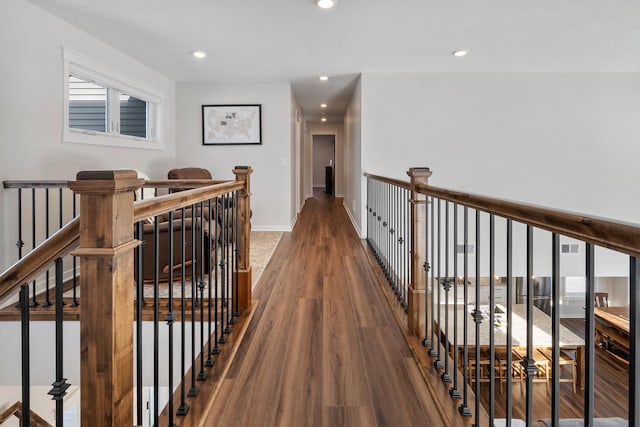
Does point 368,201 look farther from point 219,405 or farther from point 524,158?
point 219,405

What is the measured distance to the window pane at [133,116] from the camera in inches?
184

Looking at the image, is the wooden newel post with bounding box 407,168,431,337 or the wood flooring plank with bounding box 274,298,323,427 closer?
the wood flooring plank with bounding box 274,298,323,427

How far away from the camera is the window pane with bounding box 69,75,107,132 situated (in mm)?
3777

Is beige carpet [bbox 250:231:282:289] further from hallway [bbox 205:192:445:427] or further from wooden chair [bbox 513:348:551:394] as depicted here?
wooden chair [bbox 513:348:551:394]

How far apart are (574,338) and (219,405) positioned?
16.4 feet

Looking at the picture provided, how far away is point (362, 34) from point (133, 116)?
3.00m

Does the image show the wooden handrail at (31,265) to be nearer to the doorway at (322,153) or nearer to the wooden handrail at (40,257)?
the wooden handrail at (40,257)

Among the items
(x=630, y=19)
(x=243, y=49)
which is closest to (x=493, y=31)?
(x=630, y=19)

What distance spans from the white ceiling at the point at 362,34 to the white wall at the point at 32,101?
161mm

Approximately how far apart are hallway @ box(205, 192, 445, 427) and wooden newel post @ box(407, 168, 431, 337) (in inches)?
5.3

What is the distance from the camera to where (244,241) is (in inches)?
102

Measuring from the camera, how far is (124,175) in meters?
0.90

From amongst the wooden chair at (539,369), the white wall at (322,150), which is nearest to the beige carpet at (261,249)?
the wooden chair at (539,369)

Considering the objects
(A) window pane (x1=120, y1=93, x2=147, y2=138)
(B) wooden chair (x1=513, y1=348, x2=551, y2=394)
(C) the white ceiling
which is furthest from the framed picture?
(B) wooden chair (x1=513, y1=348, x2=551, y2=394)
